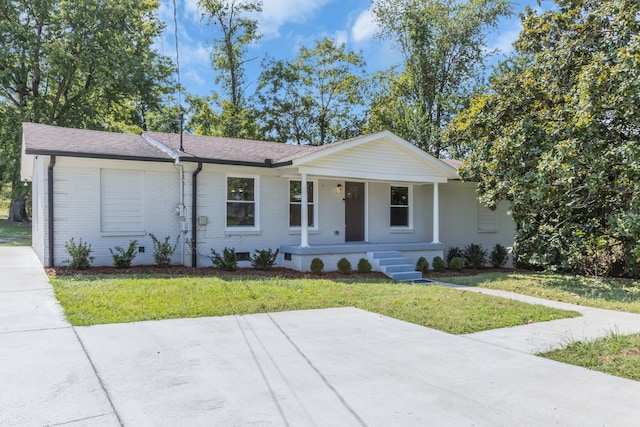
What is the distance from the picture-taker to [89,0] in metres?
24.5

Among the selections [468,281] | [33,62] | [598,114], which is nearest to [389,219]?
[468,281]

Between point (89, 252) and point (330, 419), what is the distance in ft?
29.9

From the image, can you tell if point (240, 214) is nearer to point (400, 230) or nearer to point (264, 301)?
point (264, 301)

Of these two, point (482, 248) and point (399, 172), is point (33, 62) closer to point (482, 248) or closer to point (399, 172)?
point (399, 172)

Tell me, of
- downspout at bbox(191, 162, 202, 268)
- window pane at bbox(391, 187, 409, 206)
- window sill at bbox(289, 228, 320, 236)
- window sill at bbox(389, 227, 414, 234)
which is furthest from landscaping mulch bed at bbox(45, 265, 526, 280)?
window pane at bbox(391, 187, 409, 206)

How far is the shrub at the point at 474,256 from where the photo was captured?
15303mm

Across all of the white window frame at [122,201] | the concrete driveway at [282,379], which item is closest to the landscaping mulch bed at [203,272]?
the white window frame at [122,201]

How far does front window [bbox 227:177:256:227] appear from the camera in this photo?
1249cm

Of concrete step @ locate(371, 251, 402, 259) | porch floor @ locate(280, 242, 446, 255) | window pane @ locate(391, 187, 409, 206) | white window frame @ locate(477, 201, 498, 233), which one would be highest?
window pane @ locate(391, 187, 409, 206)

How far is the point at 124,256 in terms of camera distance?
430 inches

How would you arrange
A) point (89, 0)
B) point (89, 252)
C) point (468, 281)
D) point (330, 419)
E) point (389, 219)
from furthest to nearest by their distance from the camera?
point (89, 0), point (389, 219), point (468, 281), point (89, 252), point (330, 419)

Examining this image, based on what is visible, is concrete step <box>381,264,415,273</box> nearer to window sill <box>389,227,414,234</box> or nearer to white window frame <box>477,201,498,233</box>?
window sill <box>389,227,414,234</box>

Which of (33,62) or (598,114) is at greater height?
(33,62)

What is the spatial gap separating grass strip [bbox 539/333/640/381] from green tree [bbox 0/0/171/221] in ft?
85.4
